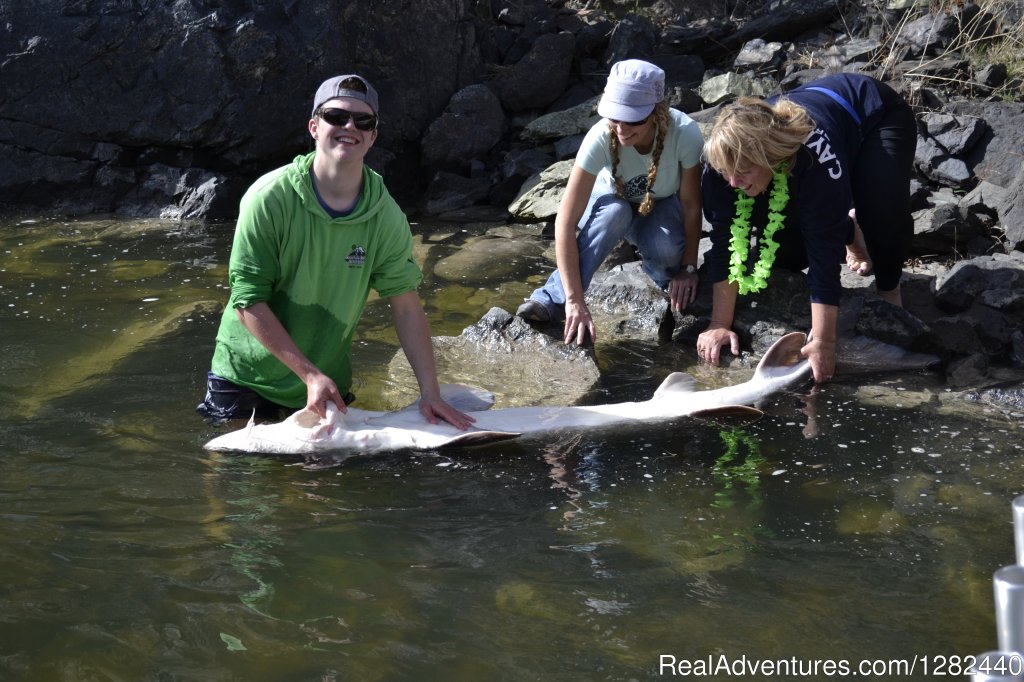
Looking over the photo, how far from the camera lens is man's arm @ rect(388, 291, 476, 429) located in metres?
4.56

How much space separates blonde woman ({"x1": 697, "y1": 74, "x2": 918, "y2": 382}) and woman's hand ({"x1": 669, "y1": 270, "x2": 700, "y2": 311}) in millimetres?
121

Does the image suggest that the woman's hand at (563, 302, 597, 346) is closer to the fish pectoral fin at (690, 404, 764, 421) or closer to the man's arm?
the fish pectoral fin at (690, 404, 764, 421)

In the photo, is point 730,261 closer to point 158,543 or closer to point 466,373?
point 466,373

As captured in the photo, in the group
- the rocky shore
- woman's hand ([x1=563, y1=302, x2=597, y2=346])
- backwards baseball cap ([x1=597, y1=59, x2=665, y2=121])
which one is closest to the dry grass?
the rocky shore

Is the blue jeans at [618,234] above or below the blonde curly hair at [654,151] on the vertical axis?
below

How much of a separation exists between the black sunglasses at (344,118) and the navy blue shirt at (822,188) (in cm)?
196

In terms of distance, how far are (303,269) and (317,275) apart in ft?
0.24

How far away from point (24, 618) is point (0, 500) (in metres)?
0.95

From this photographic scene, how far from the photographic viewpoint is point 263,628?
3225 mm

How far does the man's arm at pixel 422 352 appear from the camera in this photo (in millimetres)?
4562

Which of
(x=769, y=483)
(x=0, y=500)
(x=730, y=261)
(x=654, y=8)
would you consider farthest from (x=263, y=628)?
(x=654, y=8)

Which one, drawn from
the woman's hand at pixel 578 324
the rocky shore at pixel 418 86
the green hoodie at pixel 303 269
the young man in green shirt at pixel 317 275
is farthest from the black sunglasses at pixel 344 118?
the rocky shore at pixel 418 86

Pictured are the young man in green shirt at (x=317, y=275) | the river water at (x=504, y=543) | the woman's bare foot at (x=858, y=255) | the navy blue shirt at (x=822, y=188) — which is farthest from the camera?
the woman's bare foot at (x=858, y=255)

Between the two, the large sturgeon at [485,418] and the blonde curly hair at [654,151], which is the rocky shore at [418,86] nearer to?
the blonde curly hair at [654,151]
